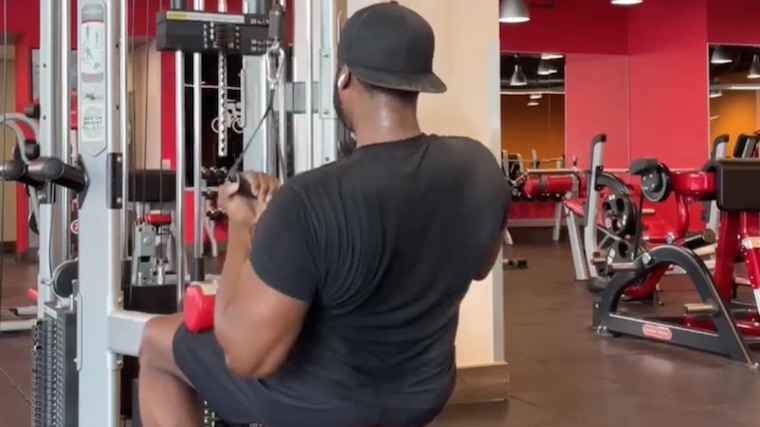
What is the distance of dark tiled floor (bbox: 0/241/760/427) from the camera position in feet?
11.1

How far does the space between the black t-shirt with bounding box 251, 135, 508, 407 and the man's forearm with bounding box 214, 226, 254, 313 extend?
0.11m

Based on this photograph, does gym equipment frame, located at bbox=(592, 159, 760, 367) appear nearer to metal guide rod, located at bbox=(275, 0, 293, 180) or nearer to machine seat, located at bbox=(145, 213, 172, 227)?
machine seat, located at bbox=(145, 213, 172, 227)

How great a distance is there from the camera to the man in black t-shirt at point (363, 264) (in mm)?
1517

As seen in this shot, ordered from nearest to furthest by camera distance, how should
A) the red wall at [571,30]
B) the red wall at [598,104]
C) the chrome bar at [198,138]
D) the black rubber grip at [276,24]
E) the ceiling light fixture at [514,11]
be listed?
the black rubber grip at [276,24] → the chrome bar at [198,138] → the ceiling light fixture at [514,11] → the red wall at [571,30] → the red wall at [598,104]

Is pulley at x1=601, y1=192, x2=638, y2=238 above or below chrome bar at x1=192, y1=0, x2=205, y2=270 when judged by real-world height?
below

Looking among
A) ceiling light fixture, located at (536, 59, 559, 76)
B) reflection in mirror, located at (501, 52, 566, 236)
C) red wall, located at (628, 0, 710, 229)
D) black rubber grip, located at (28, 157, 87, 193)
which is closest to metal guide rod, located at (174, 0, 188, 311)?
black rubber grip, located at (28, 157, 87, 193)

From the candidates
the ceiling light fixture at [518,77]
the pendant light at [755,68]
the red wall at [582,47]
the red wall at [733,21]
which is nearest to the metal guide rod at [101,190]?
the red wall at [582,47]

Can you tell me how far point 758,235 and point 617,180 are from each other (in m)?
1.42

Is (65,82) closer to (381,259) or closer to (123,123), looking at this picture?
(123,123)

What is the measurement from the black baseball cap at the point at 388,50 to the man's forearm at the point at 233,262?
1.16 feet

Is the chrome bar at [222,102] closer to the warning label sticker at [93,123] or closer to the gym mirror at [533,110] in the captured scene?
the warning label sticker at [93,123]

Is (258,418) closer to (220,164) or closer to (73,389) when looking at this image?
(73,389)

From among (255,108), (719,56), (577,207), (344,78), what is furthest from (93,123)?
(719,56)

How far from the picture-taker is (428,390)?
66.5 inches
